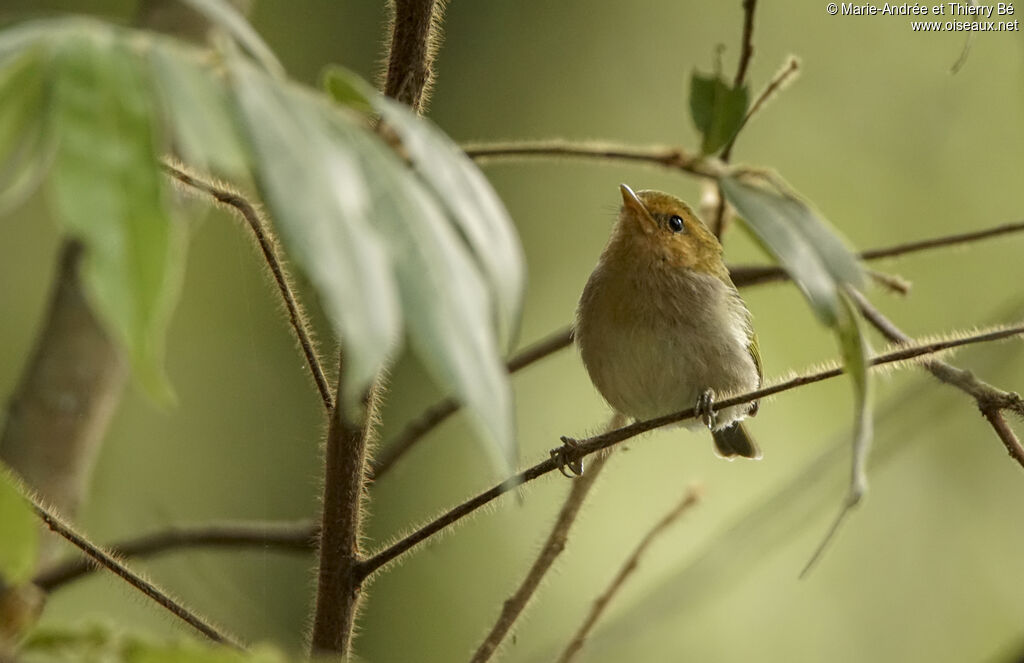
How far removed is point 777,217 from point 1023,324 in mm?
362

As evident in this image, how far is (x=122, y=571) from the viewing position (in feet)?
5.26

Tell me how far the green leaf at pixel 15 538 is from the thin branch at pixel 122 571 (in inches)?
17.6

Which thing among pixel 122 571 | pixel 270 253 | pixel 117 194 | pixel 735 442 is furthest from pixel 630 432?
pixel 735 442

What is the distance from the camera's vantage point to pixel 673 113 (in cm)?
766

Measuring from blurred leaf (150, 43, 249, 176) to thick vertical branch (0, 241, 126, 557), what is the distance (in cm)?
215

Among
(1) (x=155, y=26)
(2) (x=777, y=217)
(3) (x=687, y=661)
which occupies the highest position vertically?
(2) (x=777, y=217)

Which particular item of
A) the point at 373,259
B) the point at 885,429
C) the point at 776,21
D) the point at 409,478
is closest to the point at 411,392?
the point at 409,478

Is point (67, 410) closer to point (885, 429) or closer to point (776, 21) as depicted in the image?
point (885, 429)

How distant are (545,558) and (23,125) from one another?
129 cm

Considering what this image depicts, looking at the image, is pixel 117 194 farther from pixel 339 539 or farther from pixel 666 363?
pixel 666 363

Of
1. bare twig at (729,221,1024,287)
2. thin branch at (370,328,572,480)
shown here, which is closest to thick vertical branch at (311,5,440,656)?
thin branch at (370,328,572,480)

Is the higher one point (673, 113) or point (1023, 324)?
point (1023, 324)

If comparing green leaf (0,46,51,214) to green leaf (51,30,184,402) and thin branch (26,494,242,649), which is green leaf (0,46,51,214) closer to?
green leaf (51,30,184,402)

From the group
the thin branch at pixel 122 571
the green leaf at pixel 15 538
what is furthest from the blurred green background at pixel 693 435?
the green leaf at pixel 15 538
